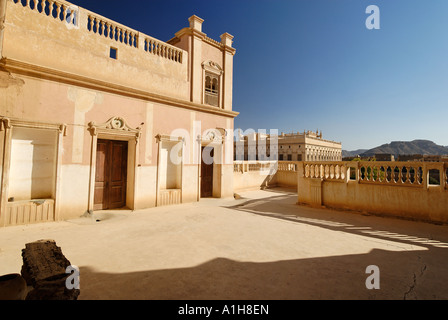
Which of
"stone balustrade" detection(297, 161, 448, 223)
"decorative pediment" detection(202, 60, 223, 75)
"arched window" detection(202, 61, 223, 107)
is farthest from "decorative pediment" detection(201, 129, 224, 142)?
"stone balustrade" detection(297, 161, 448, 223)

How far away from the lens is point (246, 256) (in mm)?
3787

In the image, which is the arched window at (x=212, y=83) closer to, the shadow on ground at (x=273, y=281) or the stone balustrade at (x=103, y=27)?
the stone balustrade at (x=103, y=27)

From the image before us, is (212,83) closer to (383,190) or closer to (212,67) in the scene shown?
(212,67)

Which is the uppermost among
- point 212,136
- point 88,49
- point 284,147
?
point 284,147

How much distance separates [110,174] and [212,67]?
22.8ft

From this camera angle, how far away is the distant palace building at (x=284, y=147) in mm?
45656

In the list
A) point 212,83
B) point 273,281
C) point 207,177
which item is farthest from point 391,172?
point 212,83

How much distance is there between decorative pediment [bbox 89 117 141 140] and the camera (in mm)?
6919

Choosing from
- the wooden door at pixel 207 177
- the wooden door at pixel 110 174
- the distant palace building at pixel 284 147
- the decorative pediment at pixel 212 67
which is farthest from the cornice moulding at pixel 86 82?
the distant palace building at pixel 284 147

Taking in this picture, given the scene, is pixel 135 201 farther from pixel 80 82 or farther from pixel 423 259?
pixel 423 259

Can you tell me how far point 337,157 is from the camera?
67125 mm

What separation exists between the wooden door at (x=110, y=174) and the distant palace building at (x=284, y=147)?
1377 inches

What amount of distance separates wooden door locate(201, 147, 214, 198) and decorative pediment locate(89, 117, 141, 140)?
3713mm

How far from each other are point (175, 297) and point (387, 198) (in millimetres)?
7201
